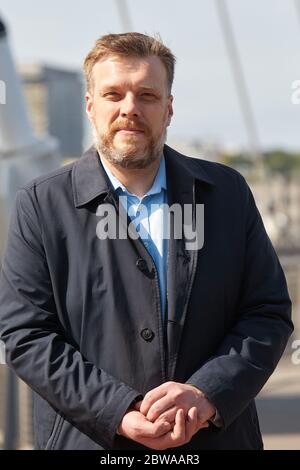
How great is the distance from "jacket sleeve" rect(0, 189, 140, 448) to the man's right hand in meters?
0.03

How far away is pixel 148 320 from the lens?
2.96 meters

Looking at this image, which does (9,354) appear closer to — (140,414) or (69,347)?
(69,347)

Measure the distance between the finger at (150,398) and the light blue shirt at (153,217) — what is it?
236mm

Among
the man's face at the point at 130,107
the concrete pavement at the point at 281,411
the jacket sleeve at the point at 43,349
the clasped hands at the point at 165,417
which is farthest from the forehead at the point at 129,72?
the concrete pavement at the point at 281,411

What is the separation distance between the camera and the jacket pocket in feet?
9.80

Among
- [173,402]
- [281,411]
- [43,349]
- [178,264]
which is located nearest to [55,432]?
[43,349]

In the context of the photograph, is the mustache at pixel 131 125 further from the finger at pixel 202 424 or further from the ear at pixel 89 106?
the finger at pixel 202 424

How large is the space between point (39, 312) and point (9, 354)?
0.12 meters

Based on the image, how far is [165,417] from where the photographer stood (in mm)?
→ 2828

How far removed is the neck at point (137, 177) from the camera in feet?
10.1

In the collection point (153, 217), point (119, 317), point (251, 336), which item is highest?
point (153, 217)

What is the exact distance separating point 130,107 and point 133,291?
0.41 metres

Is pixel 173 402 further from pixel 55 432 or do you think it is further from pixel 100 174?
pixel 100 174

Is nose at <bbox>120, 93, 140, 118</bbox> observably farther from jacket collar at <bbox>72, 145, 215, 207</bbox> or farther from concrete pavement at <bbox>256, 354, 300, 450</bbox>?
concrete pavement at <bbox>256, 354, 300, 450</bbox>
